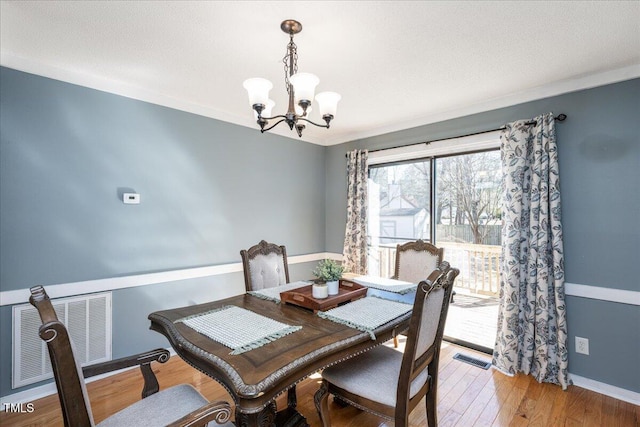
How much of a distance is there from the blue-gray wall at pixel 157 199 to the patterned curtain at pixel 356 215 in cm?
114

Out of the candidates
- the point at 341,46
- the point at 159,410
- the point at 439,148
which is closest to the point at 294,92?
the point at 341,46

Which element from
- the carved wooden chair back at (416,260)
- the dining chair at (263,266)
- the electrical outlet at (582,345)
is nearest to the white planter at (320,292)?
the dining chair at (263,266)

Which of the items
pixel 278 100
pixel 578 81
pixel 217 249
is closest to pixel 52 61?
pixel 278 100

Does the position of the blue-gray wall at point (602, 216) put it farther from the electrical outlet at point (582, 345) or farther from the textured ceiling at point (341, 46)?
the textured ceiling at point (341, 46)

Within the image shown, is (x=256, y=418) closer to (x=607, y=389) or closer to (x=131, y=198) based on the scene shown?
(x=131, y=198)

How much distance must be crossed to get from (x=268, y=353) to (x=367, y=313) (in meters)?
0.69

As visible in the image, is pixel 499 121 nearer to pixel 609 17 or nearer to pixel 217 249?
pixel 609 17

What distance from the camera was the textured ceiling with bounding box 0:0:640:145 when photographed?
168 cm

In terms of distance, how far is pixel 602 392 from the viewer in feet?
7.71

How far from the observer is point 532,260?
8.46ft

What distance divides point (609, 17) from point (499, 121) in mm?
1213

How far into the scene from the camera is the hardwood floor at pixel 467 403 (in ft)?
6.67

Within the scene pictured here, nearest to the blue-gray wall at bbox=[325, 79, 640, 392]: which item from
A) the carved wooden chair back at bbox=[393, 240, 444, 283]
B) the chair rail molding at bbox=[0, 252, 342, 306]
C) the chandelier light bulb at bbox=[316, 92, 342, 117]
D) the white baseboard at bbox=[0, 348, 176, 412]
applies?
the carved wooden chair back at bbox=[393, 240, 444, 283]

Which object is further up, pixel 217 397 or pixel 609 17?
pixel 609 17
